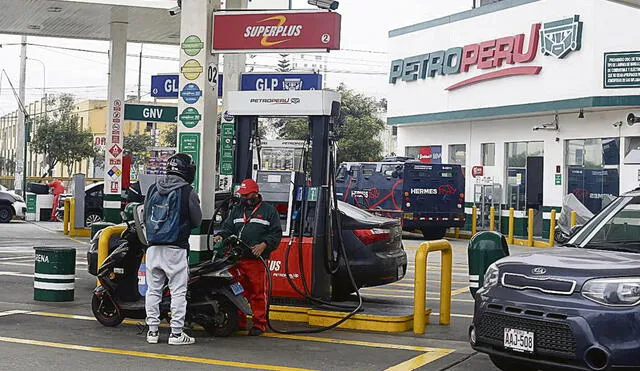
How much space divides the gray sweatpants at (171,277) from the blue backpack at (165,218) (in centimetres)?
12

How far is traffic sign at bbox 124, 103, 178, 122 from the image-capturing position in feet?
76.0

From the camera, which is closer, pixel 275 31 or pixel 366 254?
pixel 366 254

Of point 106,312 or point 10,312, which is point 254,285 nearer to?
point 106,312

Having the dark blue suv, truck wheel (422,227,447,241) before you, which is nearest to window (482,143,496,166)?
truck wheel (422,227,447,241)

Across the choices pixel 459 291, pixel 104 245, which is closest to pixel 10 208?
pixel 459 291

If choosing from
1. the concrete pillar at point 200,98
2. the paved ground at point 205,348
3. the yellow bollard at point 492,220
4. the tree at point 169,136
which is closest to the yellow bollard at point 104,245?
the paved ground at point 205,348

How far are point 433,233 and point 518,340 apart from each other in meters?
23.5

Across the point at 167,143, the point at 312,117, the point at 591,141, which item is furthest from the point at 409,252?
the point at 167,143

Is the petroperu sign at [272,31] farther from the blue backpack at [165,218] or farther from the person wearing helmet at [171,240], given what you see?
the blue backpack at [165,218]

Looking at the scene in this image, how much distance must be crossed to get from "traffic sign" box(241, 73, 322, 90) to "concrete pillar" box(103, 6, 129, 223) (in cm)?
545

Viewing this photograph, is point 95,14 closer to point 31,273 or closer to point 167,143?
point 31,273

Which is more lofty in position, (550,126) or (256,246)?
(550,126)

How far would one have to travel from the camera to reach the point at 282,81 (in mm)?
19312

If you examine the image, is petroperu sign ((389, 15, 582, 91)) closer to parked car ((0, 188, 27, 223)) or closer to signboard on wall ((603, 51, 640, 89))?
signboard on wall ((603, 51, 640, 89))
